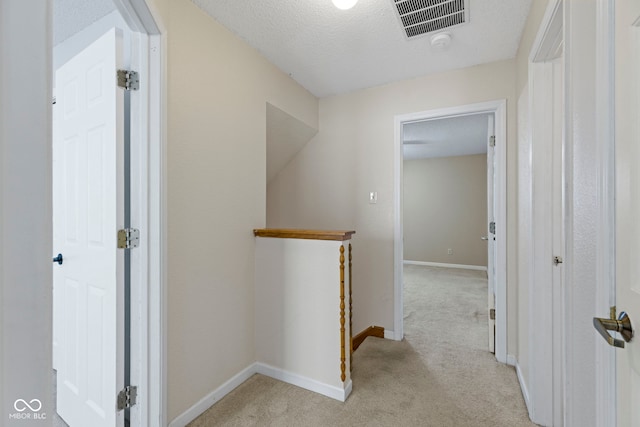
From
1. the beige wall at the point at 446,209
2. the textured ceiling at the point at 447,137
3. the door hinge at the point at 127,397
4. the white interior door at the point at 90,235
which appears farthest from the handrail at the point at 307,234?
the beige wall at the point at 446,209

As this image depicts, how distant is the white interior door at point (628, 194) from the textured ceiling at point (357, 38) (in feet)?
4.05

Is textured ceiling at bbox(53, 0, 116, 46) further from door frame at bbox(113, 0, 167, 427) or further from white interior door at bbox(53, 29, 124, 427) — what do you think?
door frame at bbox(113, 0, 167, 427)

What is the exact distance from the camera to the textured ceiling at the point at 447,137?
12.8 ft

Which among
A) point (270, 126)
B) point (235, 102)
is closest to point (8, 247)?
point (235, 102)

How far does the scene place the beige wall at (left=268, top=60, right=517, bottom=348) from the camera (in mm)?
2398

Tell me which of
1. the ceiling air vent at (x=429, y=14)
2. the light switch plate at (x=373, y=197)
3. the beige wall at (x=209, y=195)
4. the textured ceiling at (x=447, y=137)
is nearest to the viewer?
the beige wall at (x=209, y=195)

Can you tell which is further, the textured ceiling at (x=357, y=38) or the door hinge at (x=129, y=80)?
the textured ceiling at (x=357, y=38)

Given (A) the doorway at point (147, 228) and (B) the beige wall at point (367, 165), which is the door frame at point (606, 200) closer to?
(B) the beige wall at point (367, 165)

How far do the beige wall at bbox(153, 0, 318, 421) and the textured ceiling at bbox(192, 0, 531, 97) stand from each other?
0.21 metres

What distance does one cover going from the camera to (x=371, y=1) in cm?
163

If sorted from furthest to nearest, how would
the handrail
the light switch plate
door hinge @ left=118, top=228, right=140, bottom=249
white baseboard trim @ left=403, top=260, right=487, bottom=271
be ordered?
white baseboard trim @ left=403, top=260, right=487, bottom=271 → the light switch plate → the handrail → door hinge @ left=118, top=228, right=140, bottom=249

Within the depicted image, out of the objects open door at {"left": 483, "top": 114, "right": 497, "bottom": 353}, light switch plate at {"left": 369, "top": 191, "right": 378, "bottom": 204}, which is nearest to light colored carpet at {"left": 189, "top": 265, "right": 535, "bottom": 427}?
open door at {"left": 483, "top": 114, "right": 497, "bottom": 353}

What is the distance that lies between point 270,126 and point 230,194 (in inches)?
35.9

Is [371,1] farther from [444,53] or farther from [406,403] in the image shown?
[406,403]
